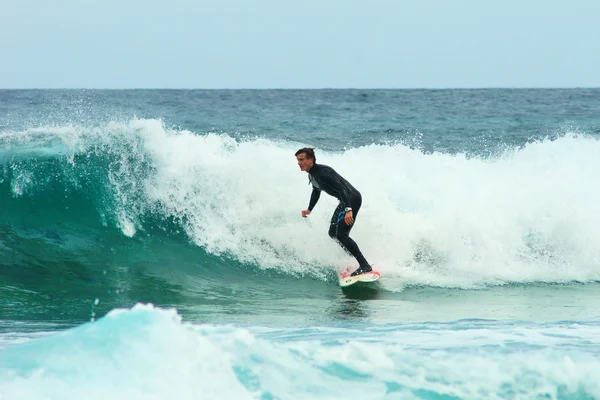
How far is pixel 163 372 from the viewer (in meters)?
4.06

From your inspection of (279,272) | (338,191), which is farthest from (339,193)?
(279,272)

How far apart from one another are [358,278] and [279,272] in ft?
4.12

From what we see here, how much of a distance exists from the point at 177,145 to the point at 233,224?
1821 mm

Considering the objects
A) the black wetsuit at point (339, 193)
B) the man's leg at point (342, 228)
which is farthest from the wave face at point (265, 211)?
the black wetsuit at point (339, 193)

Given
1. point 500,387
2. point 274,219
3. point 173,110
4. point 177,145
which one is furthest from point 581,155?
point 173,110

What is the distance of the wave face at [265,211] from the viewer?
9.20 meters

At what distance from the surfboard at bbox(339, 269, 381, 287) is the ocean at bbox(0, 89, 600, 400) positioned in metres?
0.12

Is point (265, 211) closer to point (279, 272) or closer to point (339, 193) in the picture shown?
point (279, 272)

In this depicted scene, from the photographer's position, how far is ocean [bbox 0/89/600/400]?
13.9 ft

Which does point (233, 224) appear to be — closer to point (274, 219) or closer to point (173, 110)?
point (274, 219)

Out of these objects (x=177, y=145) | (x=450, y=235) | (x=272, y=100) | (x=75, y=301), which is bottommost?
(x=75, y=301)

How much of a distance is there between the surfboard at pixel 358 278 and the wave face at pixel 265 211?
43 centimetres

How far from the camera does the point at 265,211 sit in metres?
9.75

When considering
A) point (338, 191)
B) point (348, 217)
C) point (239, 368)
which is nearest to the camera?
point (239, 368)
